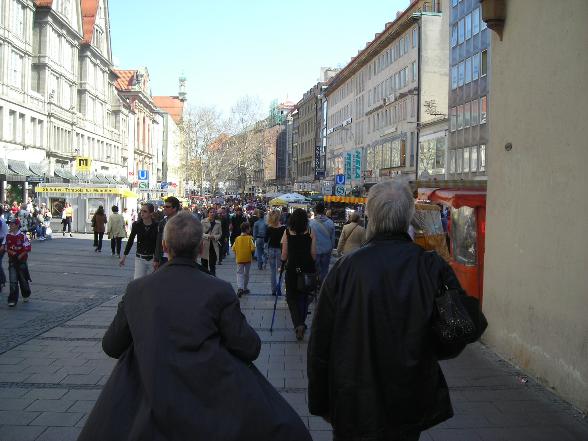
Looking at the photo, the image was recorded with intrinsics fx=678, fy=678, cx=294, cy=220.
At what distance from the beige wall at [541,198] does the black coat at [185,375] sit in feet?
12.8

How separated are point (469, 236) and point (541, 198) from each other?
3406 mm

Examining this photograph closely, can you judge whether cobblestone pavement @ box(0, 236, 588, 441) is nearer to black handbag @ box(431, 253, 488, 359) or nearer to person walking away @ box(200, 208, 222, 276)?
person walking away @ box(200, 208, 222, 276)

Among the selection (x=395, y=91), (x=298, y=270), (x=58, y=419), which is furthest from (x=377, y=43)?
(x=58, y=419)

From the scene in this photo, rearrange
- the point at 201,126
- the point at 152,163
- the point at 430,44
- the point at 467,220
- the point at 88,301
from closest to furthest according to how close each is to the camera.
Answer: the point at 467,220, the point at 88,301, the point at 430,44, the point at 201,126, the point at 152,163

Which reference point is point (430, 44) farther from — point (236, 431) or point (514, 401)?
point (236, 431)

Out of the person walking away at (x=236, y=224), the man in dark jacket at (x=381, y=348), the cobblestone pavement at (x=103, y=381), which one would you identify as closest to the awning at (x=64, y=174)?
the person walking away at (x=236, y=224)

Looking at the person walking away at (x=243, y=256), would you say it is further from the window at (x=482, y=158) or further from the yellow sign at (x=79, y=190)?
the window at (x=482, y=158)

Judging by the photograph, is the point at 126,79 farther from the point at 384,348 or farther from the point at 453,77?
the point at 384,348

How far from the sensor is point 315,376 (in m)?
3.11

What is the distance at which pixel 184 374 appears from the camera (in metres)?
2.69

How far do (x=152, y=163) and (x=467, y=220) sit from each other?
93.4m

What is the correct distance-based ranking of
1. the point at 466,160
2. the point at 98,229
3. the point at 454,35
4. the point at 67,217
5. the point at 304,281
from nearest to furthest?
the point at 304,281, the point at 98,229, the point at 67,217, the point at 466,160, the point at 454,35

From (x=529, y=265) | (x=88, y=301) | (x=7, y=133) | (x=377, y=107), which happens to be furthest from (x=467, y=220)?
(x=377, y=107)

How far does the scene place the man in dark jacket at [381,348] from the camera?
116 inches
